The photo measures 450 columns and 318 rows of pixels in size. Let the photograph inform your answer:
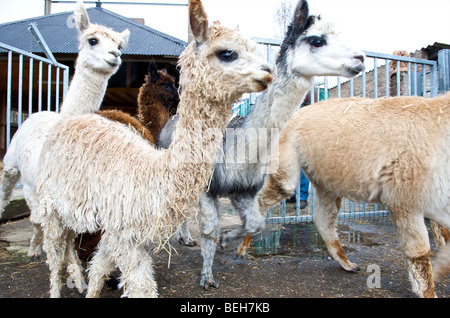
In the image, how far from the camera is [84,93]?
2945 millimetres

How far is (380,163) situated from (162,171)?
6.12ft

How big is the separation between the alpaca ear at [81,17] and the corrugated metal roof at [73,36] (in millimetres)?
4356

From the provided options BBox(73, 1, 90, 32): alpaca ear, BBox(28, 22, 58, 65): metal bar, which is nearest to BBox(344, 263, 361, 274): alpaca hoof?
BBox(73, 1, 90, 32): alpaca ear

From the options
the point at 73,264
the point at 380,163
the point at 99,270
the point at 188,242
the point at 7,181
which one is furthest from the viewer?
the point at 188,242

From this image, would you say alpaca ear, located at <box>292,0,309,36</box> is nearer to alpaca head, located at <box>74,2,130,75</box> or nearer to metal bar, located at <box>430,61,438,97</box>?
alpaca head, located at <box>74,2,130,75</box>

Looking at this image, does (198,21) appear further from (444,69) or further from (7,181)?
(444,69)

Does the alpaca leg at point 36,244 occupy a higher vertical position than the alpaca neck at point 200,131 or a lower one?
lower

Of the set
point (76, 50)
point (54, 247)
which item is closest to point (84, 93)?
point (54, 247)

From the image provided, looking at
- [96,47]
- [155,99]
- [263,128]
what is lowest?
[263,128]

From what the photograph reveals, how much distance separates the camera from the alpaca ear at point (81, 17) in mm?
2992

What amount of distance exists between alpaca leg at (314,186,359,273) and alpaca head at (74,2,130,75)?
255cm

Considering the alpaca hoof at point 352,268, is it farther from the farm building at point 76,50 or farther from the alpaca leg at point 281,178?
the farm building at point 76,50

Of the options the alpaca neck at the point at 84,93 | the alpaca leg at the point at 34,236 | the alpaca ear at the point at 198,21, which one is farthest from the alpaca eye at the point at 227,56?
the alpaca leg at the point at 34,236

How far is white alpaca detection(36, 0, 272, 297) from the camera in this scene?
1.63m
